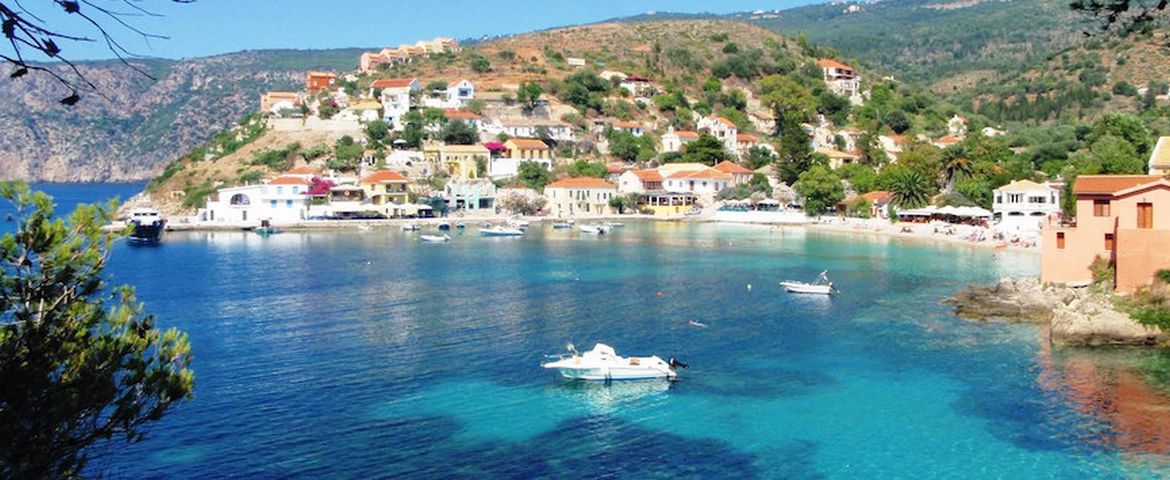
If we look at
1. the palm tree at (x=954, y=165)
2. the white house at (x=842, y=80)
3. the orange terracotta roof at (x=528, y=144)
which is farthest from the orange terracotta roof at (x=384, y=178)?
the white house at (x=842, y=80)

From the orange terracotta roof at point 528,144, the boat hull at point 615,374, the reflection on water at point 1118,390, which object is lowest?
the reflection on water at point 1118,390

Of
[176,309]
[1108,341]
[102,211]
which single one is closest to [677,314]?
[1108,341]

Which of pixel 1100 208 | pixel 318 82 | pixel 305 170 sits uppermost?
pixel 318 82

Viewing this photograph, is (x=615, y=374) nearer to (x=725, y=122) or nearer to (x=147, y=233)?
(x=147, y=233)

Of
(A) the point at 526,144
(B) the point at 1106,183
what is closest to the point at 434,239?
(A) the point at 526,144

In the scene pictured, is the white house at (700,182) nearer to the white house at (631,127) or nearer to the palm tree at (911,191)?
the white house at (631,127)

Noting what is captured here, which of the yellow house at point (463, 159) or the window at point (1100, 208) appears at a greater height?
the yellow house at point (463, 159)
